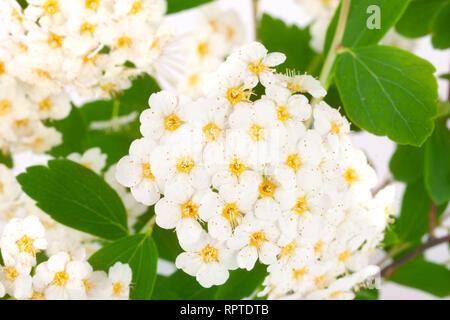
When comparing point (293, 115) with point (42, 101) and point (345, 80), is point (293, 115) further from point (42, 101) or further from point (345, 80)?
point (42, 101)

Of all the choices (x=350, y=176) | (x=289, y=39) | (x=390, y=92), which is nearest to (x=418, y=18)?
(x=289, y=39)

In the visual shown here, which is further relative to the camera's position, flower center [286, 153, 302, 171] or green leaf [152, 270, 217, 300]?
green leaf [152, 270, 217, 300]

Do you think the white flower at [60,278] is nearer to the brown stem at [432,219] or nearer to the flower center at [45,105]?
the flower center at [45,105]

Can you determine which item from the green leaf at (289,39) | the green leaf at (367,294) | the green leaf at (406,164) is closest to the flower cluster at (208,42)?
the green leaf at (289,39)

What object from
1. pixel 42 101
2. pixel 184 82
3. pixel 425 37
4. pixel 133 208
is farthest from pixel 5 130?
pixel 425 37

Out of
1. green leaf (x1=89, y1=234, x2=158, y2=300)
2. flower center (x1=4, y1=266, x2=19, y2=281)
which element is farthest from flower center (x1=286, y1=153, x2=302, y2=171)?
flower center (x1=4, y1=266, x2=19, y2=281)

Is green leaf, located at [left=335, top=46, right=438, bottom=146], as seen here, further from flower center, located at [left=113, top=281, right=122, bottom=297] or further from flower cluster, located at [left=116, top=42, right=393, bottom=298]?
flower center, located at [left=113, top=281, right=122, bottom=297]

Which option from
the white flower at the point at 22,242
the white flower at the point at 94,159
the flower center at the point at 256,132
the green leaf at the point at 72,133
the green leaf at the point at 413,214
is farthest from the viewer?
the green leaf at the point at 413,214
